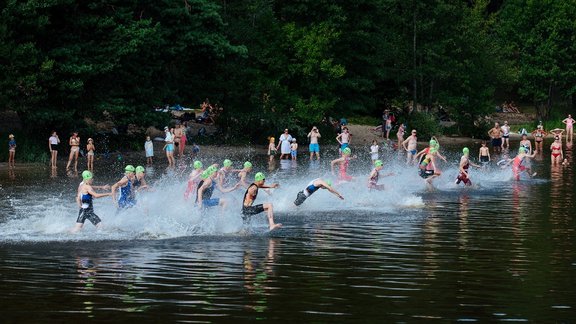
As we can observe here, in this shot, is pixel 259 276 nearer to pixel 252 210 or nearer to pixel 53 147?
pixel 252 210

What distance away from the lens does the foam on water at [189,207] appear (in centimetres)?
2392

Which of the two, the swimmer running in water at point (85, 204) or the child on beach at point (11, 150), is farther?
the child on beach at point (11, 150)

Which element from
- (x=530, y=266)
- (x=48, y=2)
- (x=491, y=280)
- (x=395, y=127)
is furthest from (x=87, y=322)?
(x=395, y=127)

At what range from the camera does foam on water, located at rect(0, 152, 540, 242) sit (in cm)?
2392

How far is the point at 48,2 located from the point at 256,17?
1901 cm

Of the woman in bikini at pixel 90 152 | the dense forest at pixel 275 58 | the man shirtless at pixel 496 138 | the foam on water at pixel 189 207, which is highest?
the dense forest at pixel 275 58

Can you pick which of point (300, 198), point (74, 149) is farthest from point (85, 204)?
point (74, 149)

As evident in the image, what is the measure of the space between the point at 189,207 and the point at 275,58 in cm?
3692

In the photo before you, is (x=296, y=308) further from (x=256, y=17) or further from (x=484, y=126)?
(x=484, y=126)

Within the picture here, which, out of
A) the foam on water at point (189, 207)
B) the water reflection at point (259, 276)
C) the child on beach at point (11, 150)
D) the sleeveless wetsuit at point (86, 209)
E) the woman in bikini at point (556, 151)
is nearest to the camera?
the water reflection at point (259, 276)

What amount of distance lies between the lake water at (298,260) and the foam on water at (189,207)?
2.5 inches

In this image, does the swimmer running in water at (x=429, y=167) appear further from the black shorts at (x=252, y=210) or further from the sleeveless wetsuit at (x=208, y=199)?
the black shorts at (x=252, y=210)

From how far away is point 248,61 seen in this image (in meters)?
61.9

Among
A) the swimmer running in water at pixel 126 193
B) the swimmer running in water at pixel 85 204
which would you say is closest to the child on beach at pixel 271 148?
the swimmer running in water at pixel 126 193
